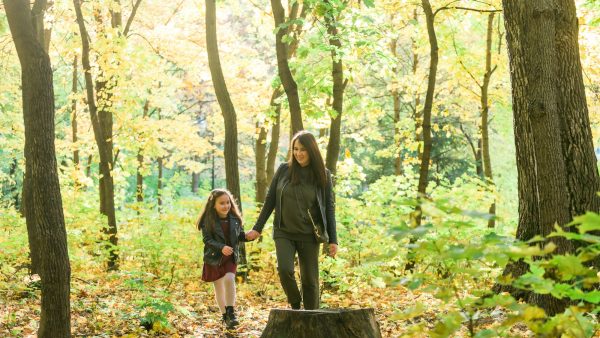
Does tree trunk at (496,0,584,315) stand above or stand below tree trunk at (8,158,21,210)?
below

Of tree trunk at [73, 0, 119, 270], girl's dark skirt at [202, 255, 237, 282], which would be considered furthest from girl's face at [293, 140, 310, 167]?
tree trunk at [73, 0, 119, 270]

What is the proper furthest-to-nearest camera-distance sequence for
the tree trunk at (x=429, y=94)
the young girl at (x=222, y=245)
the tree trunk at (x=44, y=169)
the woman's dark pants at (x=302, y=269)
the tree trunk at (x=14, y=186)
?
1. the tree trunk at (x=14, y=186)
2. the tree trunk at (x=429, y=94)
3. the young girl at (x=222, y=245)
4. the woman's dark pants at (x=302, y=269)
5. the tree trunk at (x=44, y=169)

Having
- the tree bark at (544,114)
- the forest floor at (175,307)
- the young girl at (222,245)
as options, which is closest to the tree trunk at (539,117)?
the tree bark at (544,114)

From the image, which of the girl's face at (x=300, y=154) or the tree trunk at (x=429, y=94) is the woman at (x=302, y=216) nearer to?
the girl's face at (x=300, y=154)

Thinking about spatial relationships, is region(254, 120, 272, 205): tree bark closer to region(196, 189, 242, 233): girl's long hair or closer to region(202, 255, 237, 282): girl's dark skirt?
region(196, 189, 242, 233): girl's long hair

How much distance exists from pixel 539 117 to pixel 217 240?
3.97 meters

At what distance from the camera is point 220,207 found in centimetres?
751

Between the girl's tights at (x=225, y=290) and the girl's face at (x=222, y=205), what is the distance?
2.40 feet

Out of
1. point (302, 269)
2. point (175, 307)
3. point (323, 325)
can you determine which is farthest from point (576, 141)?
Result: point (175, 307)

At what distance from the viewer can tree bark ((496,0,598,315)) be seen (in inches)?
197

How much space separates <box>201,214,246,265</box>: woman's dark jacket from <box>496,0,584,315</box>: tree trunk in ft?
10.9

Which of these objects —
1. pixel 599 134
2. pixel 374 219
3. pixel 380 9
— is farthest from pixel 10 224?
pixel 599 134

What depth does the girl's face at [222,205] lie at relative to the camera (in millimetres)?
7520

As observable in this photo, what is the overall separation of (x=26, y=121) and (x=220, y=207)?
2.57 metres
